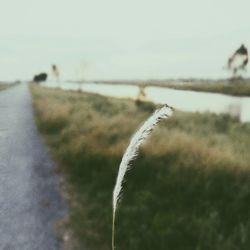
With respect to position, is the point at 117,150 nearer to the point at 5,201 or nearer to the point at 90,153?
the point at 90,153

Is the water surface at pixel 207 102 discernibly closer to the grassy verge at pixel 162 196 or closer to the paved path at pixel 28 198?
the grassy verge at pixel 162 196

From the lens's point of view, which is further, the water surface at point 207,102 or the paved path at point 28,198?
the water surface at point 207,102

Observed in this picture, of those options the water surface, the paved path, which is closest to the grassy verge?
the paved path

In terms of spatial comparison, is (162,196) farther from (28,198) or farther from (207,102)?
(207,102)

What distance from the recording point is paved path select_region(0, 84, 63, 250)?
5.65 m

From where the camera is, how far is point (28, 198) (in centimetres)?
742

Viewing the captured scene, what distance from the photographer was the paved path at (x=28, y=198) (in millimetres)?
Answer: 5652

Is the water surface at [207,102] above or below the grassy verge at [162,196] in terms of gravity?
below

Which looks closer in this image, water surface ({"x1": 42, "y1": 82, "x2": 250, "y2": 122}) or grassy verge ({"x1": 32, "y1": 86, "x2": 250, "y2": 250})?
grassy verge ({"x1": 32, "y1": 86, "x2": 250, "y2": 250})

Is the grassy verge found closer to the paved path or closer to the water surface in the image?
the paved path

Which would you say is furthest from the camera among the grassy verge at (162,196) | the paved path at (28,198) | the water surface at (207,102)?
the water surface at (207,102)

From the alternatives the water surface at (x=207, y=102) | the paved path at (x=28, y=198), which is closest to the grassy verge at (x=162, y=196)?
the paved path at (x=28, y=198)

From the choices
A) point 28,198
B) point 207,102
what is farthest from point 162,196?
point 207,102

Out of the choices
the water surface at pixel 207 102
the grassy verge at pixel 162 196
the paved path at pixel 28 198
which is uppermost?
the grassy verge at pixel 162 196
